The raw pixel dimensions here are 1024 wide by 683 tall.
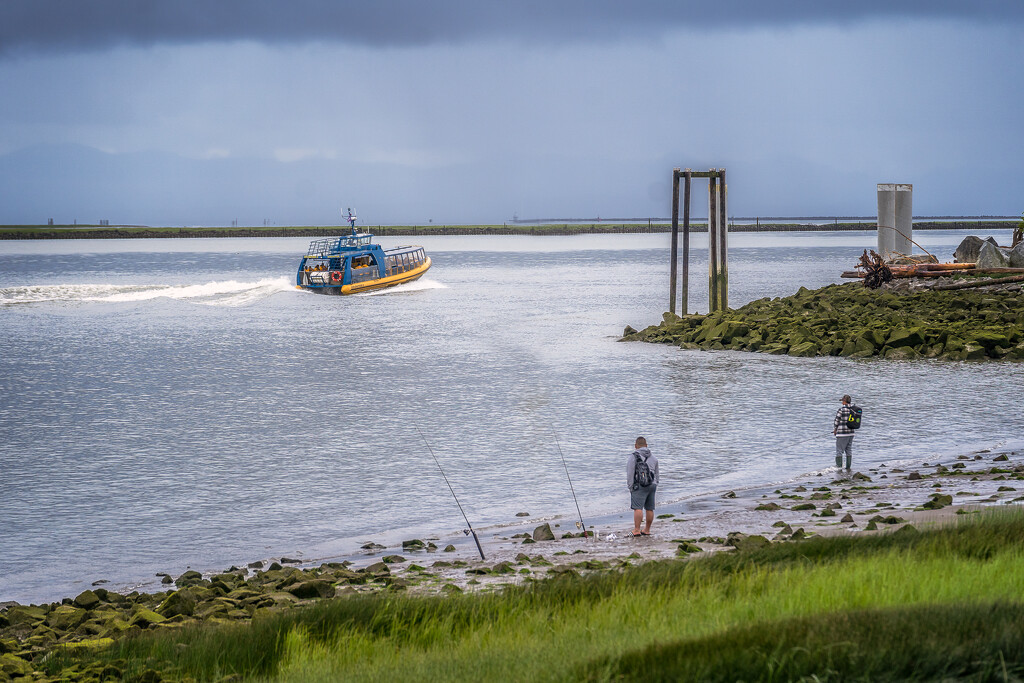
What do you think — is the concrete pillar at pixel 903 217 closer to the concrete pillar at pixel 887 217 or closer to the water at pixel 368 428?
the concrete pillar at pixel 887 217

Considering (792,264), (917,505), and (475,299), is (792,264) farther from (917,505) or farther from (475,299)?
(917,505)

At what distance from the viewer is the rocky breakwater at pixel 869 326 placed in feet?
98.1

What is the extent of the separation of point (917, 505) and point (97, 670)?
33.3 feet

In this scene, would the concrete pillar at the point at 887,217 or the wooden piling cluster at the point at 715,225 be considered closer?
the wooden piling cluster at the point at 715,225

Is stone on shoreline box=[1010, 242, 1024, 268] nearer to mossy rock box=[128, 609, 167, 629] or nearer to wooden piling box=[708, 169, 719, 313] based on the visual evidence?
wooden piling box=[708, 169, 719, 313]

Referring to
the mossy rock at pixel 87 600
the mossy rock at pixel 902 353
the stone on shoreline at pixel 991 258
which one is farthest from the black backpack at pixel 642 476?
the stone on shoreline at pixel 991 258

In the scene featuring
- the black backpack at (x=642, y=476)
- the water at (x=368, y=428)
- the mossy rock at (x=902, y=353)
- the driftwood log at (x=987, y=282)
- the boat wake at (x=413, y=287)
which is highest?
the driftwood log at (x=987, y=282)

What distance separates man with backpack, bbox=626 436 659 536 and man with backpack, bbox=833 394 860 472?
4.98 meters

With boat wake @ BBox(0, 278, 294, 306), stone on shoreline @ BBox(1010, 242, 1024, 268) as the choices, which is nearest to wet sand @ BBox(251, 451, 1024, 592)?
stone on shoreline @ BBox(1010, 242, 1024, 268)

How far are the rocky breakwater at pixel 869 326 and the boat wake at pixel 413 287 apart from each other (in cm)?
3371

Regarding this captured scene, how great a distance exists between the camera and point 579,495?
51.9 feet

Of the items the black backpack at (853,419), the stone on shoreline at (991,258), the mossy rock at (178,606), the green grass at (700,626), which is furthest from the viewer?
the stone on shoreline at (991,258)

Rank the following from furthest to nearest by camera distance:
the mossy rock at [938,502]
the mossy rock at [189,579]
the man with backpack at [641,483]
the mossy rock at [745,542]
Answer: the man with backpack at [641,483], the mossy rock at [938,502], the mossy rock at [189,579], the mossy rock at [745,542]

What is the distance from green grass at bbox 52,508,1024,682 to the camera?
5.20 metres
